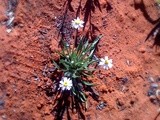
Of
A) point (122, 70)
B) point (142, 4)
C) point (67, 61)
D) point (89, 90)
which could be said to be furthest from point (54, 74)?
point (142, 4)

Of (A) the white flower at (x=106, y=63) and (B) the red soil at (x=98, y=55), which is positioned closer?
(B) the red soil at (x=98, y=55)

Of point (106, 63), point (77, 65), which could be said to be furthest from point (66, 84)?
point (106, 63)

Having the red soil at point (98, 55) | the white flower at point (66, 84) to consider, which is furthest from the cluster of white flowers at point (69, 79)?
the red soil at point (98, 55)

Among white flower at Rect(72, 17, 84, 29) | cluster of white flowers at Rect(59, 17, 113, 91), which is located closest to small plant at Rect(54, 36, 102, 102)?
cluster of white flowers at Rect(59, 17, 113, 91)

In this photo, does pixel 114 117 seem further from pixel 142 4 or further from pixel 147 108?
pixel 142 4

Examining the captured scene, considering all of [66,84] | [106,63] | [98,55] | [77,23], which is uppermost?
[77,23]

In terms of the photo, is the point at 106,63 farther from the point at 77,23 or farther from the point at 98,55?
the point at 77,23

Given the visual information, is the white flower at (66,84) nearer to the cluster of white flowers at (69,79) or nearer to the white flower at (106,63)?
the cluster of white flowers at (69,79)
